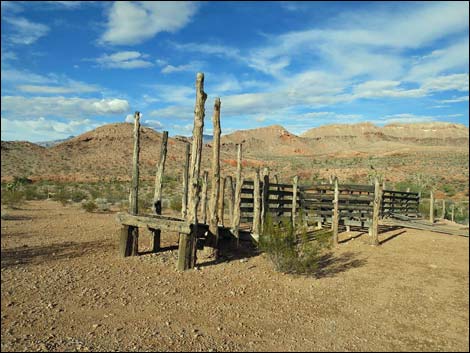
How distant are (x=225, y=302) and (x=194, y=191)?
108 inches

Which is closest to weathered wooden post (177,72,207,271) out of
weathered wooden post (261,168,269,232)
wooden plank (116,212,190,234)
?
wooden plank (116,212,190,234)

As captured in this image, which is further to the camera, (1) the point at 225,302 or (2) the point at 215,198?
(2) the point at 215,198

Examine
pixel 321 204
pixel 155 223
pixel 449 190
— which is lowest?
pixel 155 223

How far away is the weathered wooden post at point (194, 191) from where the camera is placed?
25.1ft

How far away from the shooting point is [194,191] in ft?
26.3

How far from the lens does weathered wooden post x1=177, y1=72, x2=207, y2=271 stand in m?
7.66

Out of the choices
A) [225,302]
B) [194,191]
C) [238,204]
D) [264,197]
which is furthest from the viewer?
[264,197]

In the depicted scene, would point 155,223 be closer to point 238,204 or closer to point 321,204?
point 238,204

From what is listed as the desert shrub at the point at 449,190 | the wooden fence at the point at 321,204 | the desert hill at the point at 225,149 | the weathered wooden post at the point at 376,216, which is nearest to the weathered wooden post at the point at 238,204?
the wooden fence at the point at 321,204

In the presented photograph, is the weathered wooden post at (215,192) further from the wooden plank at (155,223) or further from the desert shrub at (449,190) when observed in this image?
the desert shrub at (449,190)

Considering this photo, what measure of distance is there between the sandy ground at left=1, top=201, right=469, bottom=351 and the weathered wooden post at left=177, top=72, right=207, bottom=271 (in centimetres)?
33

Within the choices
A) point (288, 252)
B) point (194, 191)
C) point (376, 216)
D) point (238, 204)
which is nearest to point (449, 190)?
point (376, 216)

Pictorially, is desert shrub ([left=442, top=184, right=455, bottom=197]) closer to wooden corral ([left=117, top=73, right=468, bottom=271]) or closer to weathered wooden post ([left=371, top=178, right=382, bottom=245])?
wooden corral ([left=117, top=73, right=468, bottom=271])

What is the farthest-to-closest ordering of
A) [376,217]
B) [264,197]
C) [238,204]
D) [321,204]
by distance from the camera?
[321,204] < [264,197] < [376,217] < [238,204]
